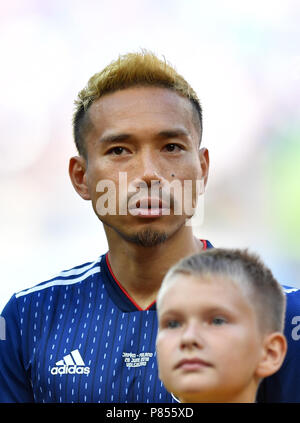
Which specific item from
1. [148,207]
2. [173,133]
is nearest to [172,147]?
[173,133]

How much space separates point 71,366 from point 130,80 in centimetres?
124

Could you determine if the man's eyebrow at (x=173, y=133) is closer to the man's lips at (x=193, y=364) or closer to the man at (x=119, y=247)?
the man at (x=119, y=247)

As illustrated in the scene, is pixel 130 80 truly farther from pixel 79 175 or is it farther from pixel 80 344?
pixel 80 344

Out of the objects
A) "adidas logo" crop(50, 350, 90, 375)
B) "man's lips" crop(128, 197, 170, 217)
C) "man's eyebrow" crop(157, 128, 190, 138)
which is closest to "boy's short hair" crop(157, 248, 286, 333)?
"man's lips" crop(128, 197, 170, 217)

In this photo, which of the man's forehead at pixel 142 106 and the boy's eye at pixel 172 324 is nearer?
the boy's eye at pixel 172 324

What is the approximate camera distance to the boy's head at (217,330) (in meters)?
2.39

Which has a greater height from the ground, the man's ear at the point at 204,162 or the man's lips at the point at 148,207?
the man's ear at the point at 204,162

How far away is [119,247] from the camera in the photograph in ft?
11.3

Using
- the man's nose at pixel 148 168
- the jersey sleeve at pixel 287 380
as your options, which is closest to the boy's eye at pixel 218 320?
the jersey sleeve at pixel 287 380

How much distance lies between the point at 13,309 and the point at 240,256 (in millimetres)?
1372

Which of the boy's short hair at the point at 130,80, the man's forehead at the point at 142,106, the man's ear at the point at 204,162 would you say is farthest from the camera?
the man's ear at the point at 204,162

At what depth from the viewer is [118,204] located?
3156 mm

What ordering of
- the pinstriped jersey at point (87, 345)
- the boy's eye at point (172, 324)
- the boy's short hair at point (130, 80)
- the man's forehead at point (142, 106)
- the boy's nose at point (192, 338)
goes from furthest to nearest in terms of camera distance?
the boy's short hair at point (130, 80), the man's forehead at point (142, 106), the pinstriped jersey at point (87, 345), the boy's eye at point (172, 324), the boy's nose at point (192, 338)
